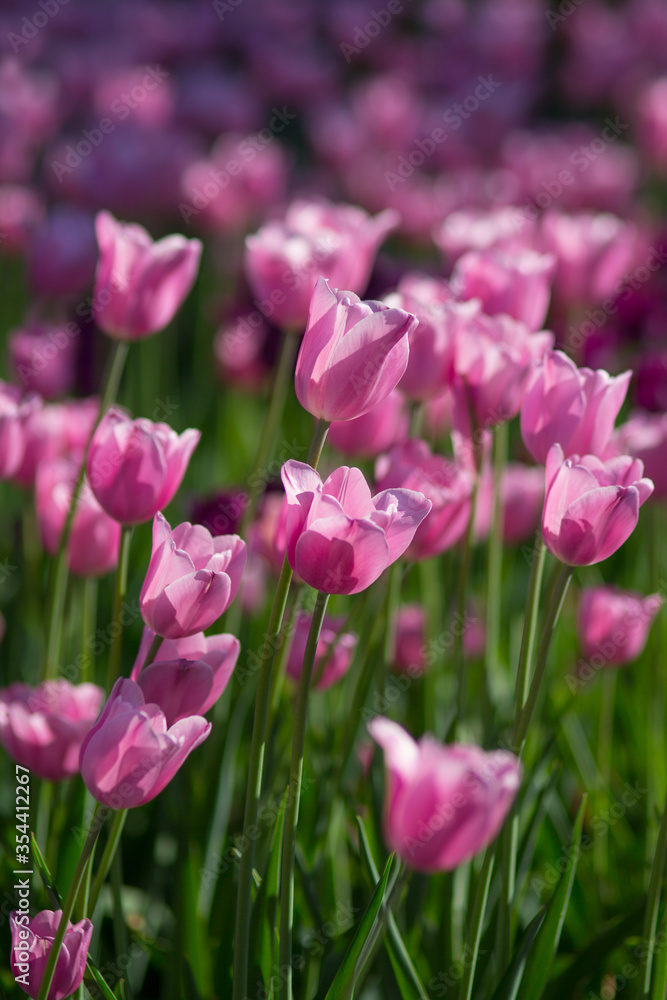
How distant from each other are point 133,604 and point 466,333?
746mm

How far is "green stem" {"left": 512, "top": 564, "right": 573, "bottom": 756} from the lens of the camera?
77 cm

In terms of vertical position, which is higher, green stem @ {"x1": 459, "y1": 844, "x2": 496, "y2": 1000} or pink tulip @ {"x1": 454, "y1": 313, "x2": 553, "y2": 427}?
pink tulip @ {"x1": 454, "y1": 313, "x2": 553, "y2": 427}

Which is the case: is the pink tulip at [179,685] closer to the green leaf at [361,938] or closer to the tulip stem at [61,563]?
the green leaf at [361,938]

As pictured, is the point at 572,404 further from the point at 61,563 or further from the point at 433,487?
the point at 61,563

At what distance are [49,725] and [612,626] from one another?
633mm

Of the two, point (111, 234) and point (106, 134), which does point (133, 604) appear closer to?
point (111, 234)

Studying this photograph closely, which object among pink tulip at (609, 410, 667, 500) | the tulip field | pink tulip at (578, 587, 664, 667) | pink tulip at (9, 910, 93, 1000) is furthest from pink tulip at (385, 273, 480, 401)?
pink tulip at (9, 910, 93, 1000)

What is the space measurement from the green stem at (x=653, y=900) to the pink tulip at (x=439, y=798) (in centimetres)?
30

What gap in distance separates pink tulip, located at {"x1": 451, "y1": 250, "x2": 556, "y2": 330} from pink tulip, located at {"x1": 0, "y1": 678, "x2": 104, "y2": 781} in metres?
0.59

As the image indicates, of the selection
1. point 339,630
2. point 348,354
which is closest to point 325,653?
point 339,630

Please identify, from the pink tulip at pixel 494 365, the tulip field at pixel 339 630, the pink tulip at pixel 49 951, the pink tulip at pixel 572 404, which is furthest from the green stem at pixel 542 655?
the pink tulip at pixel 49 951

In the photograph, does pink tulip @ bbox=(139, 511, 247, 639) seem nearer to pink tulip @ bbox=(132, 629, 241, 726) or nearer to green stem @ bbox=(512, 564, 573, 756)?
pink tulip @ bbox=(132, 629, 241, 726)

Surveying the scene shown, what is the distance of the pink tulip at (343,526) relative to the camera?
0.65 meters

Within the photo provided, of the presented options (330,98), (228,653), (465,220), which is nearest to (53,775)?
(228,653)
